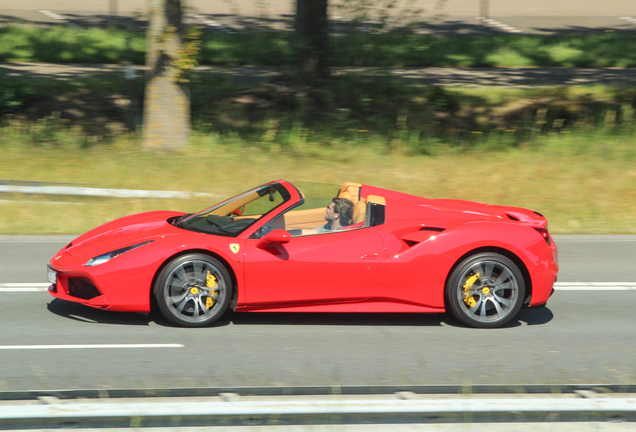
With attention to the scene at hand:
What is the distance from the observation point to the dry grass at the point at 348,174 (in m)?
11.3

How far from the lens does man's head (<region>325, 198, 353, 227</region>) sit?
6.28 metres

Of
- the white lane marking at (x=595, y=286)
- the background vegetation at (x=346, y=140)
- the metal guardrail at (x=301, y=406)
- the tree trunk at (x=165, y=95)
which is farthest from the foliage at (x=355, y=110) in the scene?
the metal guardrail at (x=301, y=406)

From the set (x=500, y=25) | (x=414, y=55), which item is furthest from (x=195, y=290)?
(x=500, y=25)

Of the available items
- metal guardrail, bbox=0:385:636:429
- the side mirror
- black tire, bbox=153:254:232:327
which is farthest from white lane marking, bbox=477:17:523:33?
metal guardrail, bbox=0:385:636:429

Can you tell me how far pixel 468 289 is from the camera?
6.23 meters

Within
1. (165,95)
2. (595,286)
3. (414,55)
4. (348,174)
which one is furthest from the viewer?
(414,55)

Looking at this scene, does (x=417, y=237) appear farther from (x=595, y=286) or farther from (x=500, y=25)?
(x=500, y=25)

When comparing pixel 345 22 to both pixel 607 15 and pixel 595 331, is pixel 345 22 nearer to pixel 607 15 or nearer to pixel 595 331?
pixel 595 331

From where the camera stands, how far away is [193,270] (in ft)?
19.6

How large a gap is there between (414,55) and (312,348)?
1406 centimetres

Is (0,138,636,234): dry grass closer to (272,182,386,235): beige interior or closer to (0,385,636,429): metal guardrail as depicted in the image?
(272,182,386,235): beige interior

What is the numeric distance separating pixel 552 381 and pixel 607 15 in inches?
1058

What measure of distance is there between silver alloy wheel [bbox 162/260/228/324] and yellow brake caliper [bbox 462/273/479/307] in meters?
2.05

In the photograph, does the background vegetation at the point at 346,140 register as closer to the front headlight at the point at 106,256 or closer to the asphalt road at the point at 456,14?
the asphalt road at the point at 456,14
